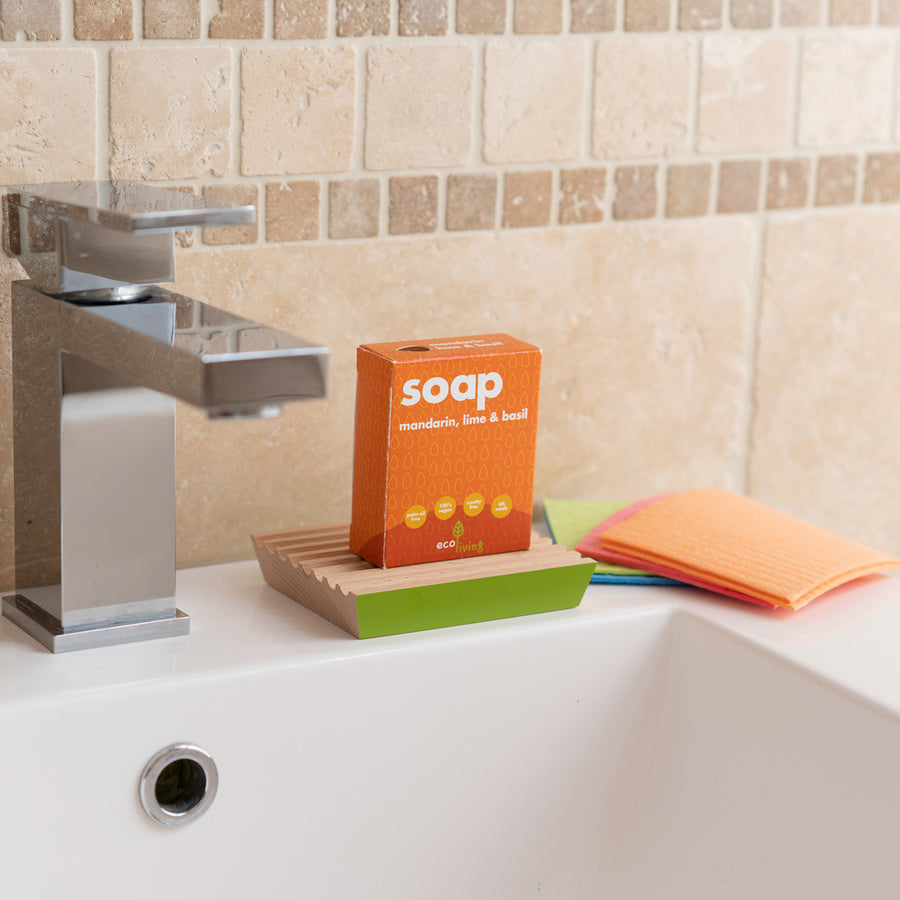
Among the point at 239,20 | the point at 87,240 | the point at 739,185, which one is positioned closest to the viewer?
the point at 87,240

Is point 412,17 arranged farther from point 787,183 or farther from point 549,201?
point 787,183

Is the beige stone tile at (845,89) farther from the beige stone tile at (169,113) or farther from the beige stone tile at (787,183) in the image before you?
the beige stone tile at (169,113)

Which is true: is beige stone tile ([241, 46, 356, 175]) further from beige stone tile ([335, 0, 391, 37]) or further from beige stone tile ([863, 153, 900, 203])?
beige stone tile ([863, 153, 900, 203])

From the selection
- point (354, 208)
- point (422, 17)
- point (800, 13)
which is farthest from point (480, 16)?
point (800, 13)

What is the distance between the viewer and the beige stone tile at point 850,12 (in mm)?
961

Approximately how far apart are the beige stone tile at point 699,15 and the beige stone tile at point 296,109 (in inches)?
10.1

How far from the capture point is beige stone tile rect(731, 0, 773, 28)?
92 centimetres

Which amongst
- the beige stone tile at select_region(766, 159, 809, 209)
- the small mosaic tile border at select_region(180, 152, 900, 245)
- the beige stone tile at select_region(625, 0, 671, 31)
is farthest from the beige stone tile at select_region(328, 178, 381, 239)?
the beige stone tile at select_region(766, 159, 809, 209)

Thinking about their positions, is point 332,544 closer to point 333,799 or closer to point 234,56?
point 333,799

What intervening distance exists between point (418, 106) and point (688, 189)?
23 centimetres

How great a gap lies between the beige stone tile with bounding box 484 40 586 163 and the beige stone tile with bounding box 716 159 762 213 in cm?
13

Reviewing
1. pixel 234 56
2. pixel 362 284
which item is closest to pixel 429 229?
pixel 362 284

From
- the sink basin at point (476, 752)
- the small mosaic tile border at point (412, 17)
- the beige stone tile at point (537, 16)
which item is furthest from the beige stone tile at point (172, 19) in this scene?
the sink basin at point (476, 752)

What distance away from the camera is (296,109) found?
0.78 meters
